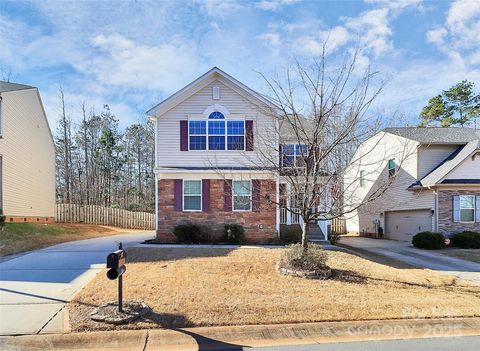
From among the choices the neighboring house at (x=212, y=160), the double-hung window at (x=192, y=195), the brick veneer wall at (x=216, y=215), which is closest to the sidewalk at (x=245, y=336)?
the neighboring house at (x=212, y=160)

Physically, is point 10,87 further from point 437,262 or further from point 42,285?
point 437,262

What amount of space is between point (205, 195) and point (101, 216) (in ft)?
49.2

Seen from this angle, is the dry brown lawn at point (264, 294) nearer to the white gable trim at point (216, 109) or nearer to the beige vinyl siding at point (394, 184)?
the white gable trim at point (216, 109)

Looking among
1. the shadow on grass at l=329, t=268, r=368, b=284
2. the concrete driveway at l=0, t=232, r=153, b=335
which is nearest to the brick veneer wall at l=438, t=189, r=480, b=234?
the shadow on grass at l=329, t=268, r=368, b=284

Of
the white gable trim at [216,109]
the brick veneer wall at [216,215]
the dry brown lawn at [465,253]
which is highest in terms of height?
the white gable trim at [216,109]

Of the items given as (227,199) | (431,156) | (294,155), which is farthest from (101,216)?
(431,156)

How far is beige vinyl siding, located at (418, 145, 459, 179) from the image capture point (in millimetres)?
21844

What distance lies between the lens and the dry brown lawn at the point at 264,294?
21.9ft

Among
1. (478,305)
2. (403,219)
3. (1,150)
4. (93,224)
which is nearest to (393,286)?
(478,305)

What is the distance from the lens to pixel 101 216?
28688mm

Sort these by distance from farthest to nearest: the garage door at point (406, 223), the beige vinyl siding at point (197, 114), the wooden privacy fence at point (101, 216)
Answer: the wooden privacy fence at point (101, 216) → the garage door at point (406, 223) → the beige vinyl siding at point (197, 114)

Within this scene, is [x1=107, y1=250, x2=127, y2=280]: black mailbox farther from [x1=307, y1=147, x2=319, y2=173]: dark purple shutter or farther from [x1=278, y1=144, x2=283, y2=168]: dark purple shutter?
[x1=278, y1=144, x2=283, y2=168]: dark purple shutter

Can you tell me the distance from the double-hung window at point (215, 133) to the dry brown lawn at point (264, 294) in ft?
22.7

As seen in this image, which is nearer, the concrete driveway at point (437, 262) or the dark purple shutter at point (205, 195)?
the concrete driveway at point (437, 262)
